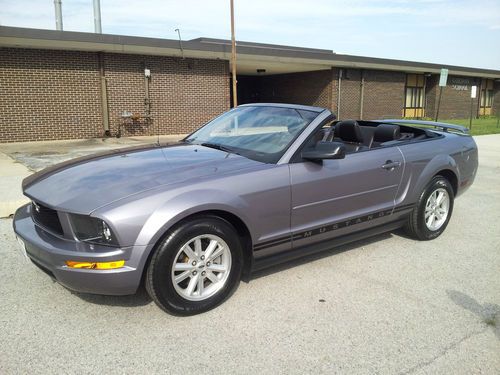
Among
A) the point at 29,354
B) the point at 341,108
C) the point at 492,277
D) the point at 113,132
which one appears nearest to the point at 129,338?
the point at 29,354

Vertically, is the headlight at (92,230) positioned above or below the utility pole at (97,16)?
below

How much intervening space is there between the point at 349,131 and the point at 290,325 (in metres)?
2.47

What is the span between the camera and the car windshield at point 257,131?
3.76 metres

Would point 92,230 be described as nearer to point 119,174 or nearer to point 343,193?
point 119,174

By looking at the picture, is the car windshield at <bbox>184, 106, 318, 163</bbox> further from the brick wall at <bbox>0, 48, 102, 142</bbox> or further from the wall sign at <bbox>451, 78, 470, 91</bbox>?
the wall sign at <bbox>451, 78, 470, 91</bbox>

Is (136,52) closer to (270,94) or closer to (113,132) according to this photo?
(113,132)

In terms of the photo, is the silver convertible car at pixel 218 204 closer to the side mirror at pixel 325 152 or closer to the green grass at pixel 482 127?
the side mirror at pixel 325 152

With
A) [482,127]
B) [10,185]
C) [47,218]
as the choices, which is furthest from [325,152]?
[482,127]

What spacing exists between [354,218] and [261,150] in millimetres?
1069

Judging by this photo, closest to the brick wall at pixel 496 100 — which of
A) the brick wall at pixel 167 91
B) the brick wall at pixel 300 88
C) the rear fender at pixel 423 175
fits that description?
the brick wall at pixel 300 88

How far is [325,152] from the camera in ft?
11.6

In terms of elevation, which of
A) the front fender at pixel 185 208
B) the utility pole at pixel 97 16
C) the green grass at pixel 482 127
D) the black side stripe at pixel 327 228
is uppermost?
the utility pole at pixel 97 16

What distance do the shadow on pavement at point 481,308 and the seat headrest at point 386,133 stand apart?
76.5 inches

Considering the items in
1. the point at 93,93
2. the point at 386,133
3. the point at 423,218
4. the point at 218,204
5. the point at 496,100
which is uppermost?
the point at 93,93
